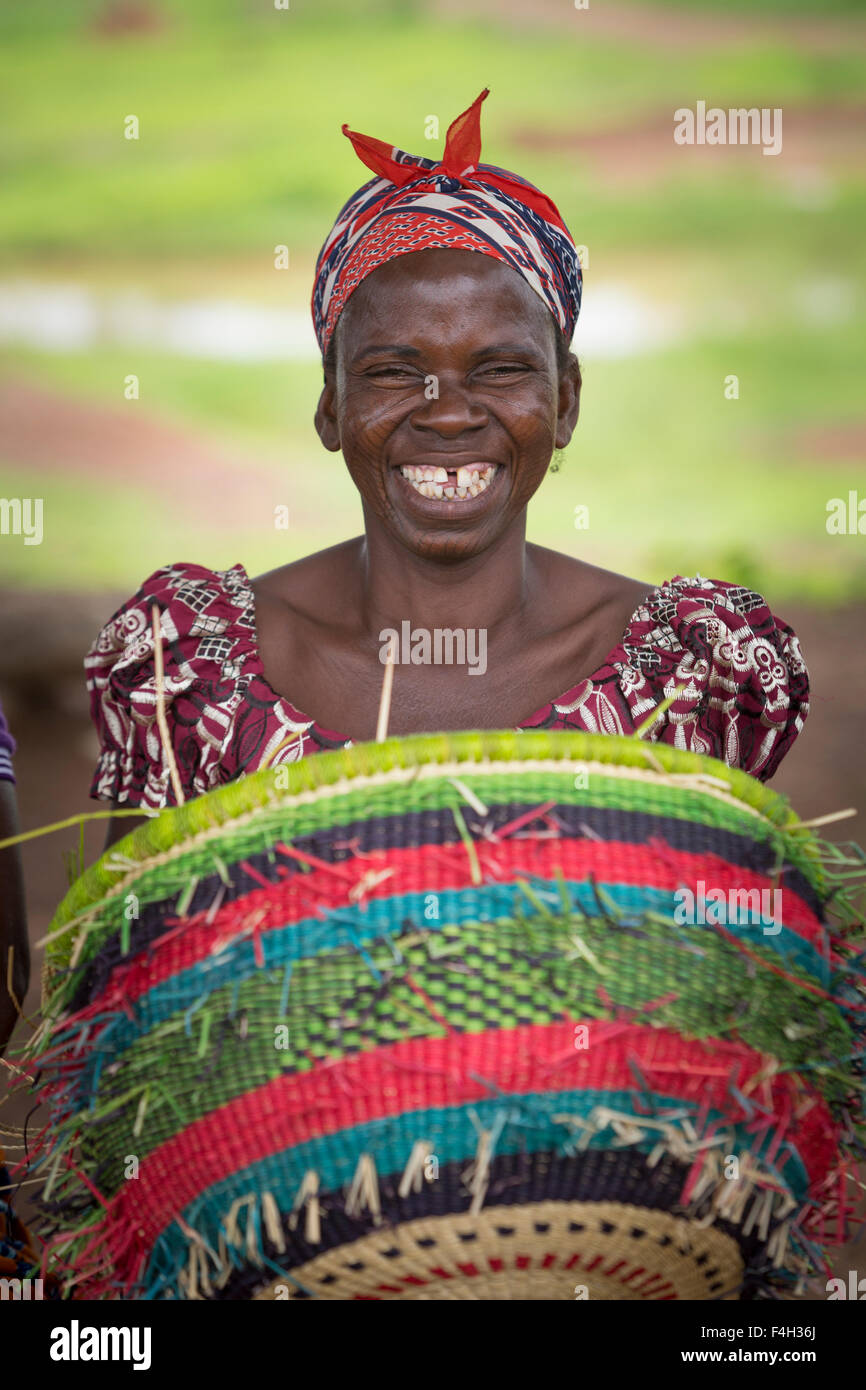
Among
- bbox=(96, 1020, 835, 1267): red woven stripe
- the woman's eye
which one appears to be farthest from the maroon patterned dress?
bbox=(96, 1020, 835, 1267): red woven stripe

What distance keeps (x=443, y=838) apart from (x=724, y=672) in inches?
36.7

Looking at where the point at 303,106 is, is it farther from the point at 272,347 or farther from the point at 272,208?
the point at 272,347

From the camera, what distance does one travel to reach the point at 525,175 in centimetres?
647

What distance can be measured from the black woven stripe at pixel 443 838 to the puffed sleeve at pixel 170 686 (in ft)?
2.35

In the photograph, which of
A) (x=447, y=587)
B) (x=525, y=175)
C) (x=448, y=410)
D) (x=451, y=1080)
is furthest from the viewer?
(x=525, y=175)

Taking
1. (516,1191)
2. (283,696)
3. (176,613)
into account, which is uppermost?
(176,613)

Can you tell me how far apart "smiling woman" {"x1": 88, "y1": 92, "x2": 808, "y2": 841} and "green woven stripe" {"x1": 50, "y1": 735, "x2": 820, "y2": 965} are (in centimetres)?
61

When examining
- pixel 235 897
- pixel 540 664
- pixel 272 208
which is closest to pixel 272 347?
pixel 272 208

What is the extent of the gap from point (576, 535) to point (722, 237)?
1556 millimetres

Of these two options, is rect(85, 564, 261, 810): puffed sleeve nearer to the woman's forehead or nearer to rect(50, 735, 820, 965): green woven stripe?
the woman's forehead

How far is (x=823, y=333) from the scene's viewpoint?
6629mm

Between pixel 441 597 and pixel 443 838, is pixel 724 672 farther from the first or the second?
pixel 443 838

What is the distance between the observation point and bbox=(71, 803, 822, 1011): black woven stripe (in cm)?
120

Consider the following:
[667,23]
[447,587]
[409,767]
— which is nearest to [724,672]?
[447,587]
